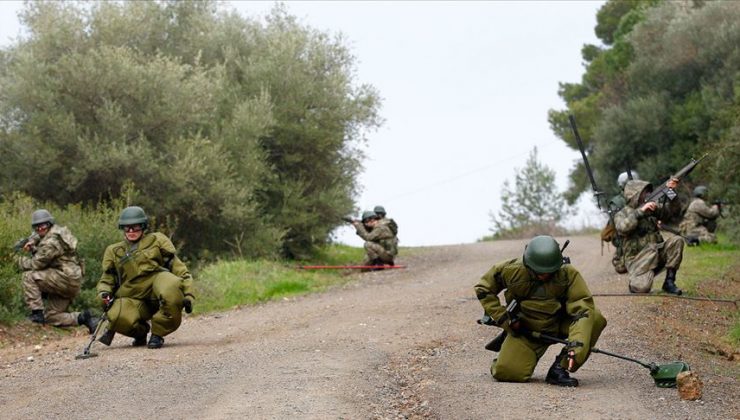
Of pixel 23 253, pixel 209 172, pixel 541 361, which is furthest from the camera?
pixel 209 172

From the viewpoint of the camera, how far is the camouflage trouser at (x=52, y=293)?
60.8ft

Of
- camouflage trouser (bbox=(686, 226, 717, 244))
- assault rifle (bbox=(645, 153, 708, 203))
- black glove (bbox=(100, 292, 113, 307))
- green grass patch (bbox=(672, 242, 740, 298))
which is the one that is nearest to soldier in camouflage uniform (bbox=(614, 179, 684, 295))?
assault rifle (bbox=(645, 153, 708, 203))

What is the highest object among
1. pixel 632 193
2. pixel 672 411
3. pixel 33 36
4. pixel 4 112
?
pixel 33 36

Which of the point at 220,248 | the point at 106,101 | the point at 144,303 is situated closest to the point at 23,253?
the point at 144,303

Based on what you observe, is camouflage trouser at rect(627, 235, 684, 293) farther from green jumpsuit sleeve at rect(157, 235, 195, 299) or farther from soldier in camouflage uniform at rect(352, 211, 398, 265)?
soldier in camouflage uniform at rect(352, 211, 398, 265)

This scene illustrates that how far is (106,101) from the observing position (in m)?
27.5

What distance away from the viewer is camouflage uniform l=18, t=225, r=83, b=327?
18391mm

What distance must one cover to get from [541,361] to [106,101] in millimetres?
17478

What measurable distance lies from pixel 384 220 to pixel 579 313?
1836cm

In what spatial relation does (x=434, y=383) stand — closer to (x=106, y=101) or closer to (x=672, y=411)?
(x=672, y=411)

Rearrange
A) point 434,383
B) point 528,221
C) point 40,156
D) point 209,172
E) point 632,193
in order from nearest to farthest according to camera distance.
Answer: point 434,383 → point 632,193 → point 40,156 → point 209,172 → point 528,221

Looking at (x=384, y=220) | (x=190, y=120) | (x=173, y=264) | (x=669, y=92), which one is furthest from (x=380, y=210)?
(x=669, y=92)

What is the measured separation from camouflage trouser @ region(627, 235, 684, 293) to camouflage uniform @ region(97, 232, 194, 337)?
316 inches

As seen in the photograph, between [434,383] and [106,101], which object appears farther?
[106,101]
